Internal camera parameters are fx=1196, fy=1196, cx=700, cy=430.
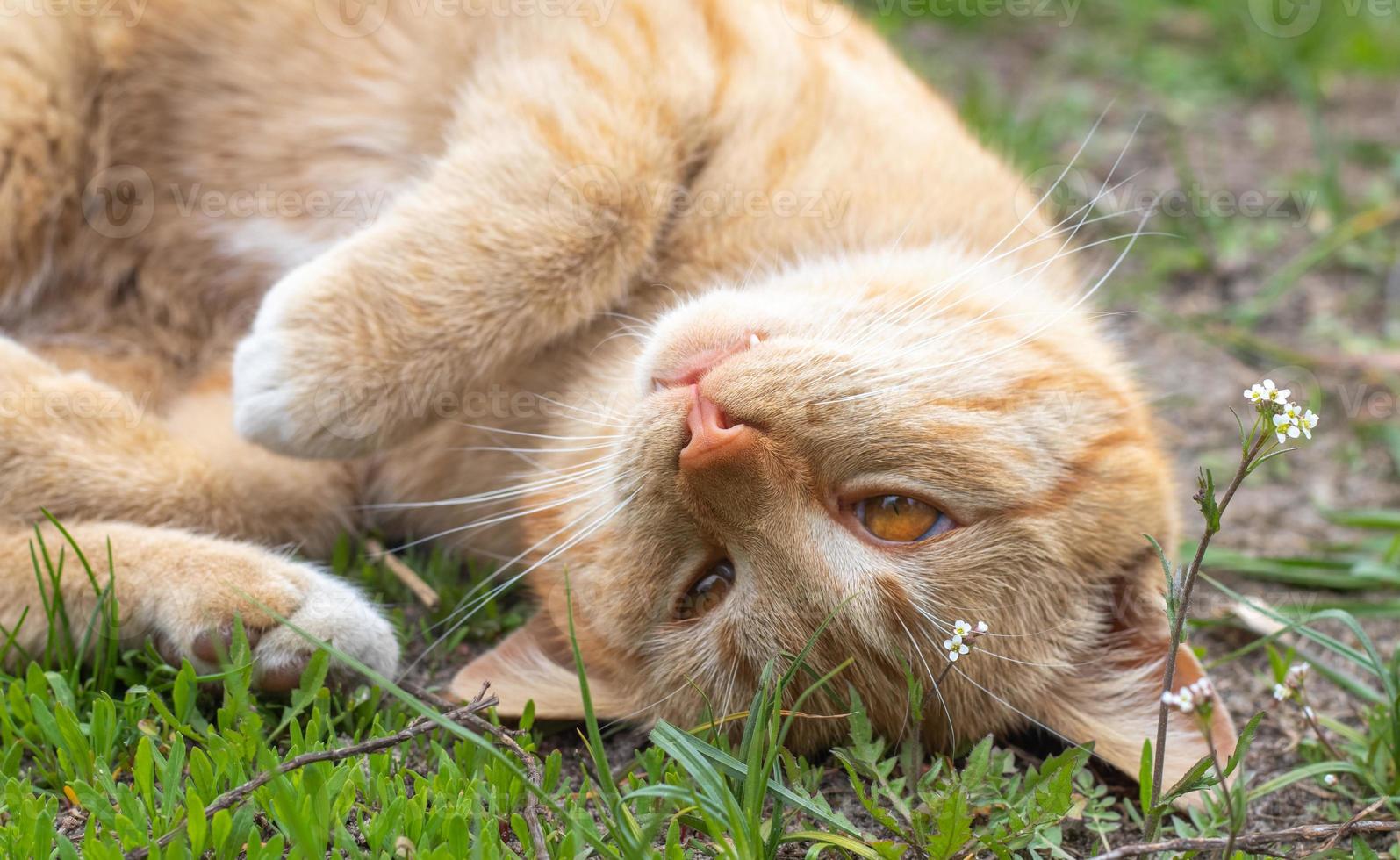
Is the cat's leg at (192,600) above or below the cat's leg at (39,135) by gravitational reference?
below

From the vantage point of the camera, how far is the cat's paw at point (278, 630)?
6.55 feet

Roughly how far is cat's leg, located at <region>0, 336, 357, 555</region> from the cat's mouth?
3.00ft

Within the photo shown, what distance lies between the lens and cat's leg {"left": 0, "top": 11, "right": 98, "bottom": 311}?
2518 millimetres

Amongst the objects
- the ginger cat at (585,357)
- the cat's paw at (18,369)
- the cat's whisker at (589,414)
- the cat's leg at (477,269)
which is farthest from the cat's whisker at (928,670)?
the cat's paw at (18,369)

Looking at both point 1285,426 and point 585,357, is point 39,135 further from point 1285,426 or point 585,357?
point 1285,426

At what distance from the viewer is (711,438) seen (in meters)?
1.83

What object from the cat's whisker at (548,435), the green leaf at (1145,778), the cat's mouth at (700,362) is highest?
the cat's mouth at (700,362)

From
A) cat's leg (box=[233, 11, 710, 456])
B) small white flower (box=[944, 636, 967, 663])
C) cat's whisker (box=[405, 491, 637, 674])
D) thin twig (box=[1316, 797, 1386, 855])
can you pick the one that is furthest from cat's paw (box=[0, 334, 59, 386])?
thin twig (box=[1316, 797, 1386, 855])

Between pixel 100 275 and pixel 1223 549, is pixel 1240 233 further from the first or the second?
pixel 100 275

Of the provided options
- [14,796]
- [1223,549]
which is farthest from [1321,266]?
[14,796]

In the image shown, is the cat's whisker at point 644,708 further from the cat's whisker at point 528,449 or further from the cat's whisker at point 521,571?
the cat's whisker at point 528,449

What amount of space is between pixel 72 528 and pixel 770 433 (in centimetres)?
130

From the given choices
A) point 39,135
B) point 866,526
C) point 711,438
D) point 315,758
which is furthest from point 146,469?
point 866,526

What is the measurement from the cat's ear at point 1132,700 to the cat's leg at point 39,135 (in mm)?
2298
